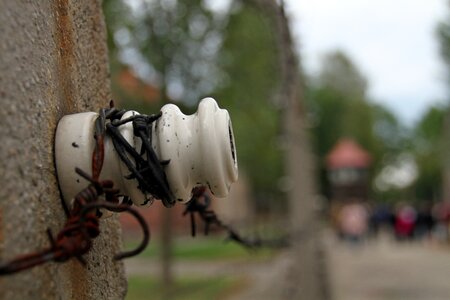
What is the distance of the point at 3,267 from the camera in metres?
1.14

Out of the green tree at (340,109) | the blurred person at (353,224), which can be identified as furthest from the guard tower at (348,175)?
the blurred person at (353,224)

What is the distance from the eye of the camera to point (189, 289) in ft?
35.7

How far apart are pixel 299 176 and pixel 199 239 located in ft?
70.3

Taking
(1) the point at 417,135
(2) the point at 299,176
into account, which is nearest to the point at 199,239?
(2) the point at 299,176

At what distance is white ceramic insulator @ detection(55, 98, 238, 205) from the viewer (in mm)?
1448

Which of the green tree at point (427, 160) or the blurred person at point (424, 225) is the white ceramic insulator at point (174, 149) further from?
the green tree at point (427, 160)

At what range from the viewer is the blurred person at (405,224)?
79.2 feet

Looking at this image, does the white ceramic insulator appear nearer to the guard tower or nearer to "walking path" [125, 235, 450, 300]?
"walking path" [125, 235, 450, 300]

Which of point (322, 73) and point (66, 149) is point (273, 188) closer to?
point (322, 73)

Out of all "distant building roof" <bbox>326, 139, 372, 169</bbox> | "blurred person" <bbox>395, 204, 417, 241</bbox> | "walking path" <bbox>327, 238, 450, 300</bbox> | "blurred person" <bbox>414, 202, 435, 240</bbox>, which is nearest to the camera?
"walking path" <bbox>327, 238, 450, 300</bbox>

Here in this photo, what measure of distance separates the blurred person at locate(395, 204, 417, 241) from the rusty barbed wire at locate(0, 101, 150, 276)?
76.9 ft

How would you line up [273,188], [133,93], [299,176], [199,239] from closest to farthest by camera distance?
[299,176] < [133,93] < [199,239] < [273,188]

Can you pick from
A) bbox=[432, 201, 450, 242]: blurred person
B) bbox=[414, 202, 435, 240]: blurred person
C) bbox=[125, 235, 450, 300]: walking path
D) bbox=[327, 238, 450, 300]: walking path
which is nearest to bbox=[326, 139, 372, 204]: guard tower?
bbox=[432, 201, 450, 242]: blurred person

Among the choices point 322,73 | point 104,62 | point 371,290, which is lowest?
point 371,290
